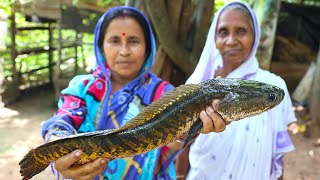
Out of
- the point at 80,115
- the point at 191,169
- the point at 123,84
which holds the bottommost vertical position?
the point at 191,169

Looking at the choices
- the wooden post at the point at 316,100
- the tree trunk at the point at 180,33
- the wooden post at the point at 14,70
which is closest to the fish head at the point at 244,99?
the tree trunk at the point at 180,33

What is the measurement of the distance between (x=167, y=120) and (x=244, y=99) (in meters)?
0.36

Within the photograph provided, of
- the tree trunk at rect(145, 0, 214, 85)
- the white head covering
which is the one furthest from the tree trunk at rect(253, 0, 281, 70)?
the white head covering

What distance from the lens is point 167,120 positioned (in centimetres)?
154

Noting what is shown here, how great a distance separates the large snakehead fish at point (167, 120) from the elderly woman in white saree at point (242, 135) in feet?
2.47

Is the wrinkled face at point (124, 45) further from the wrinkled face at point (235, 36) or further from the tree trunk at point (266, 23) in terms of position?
the tree trunk at point (266, 23)

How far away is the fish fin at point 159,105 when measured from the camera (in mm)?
1523

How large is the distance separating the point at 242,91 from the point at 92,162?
29.4 inches

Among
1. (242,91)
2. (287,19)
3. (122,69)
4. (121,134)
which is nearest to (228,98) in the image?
(242,91)

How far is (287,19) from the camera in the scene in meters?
9.32

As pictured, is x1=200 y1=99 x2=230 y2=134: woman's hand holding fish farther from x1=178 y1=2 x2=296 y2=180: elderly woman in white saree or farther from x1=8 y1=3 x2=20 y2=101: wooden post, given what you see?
x1=8 y1=3 x2=20 y2=101: wooden post

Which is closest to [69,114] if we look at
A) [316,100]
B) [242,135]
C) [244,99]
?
[244,99]

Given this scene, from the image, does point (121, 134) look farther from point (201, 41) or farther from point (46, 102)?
point (46, 102)

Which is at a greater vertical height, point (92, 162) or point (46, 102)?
point (92, 162)
